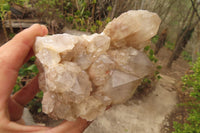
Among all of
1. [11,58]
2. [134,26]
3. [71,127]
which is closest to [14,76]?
[11,58]

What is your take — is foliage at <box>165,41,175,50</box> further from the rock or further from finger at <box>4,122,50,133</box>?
finger at <box>4,122,50,133</box>

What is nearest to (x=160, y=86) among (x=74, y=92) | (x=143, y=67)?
(x=143, y=67)

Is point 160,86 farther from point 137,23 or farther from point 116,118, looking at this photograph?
point 137,23

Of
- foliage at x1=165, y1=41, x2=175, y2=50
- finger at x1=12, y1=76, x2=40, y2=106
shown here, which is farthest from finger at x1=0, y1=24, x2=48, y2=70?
foliage at x1=165, y1=41, x2=175, y2=50

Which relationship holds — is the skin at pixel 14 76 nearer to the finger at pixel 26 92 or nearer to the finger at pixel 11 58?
the finger at pixel 11 58

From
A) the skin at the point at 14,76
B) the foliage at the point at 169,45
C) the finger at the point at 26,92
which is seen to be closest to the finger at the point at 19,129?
the skin at the point at 14,76

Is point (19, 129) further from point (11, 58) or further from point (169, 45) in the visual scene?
point (169, 45)
